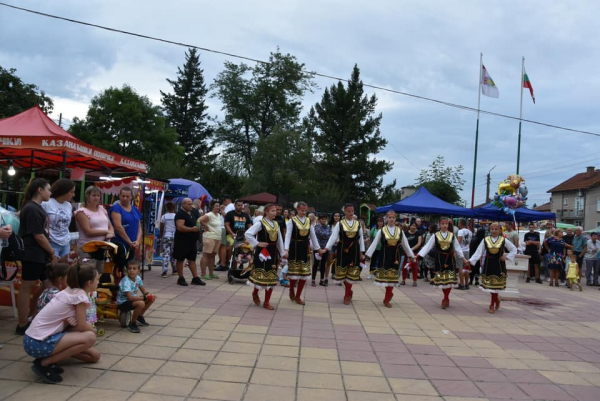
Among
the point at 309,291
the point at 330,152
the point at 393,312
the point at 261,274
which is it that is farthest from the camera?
the point at 330,152

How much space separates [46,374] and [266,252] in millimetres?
4222

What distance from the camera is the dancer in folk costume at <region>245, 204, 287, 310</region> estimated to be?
7777 millimetres

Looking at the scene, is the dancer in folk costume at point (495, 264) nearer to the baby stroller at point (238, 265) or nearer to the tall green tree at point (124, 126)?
the baby stroller at point (238, 265)

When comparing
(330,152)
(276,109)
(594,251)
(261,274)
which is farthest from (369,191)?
(261,274)

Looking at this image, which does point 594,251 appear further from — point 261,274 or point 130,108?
point 130,108

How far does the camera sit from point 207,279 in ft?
35.3

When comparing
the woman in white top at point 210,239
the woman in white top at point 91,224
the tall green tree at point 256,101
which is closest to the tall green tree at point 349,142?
the tall green tree at point 256,101

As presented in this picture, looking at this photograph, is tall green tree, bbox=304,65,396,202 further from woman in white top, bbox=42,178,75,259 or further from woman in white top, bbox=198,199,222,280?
woman in white top, bbox=42,178,75,259

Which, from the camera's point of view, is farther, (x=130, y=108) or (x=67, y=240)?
(x=130, y=108)

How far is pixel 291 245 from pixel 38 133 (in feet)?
15.3

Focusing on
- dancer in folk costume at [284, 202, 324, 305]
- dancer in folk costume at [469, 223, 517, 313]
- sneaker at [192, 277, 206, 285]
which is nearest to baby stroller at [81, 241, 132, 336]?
dancer in folk costume at [284, 202, 324, 305]

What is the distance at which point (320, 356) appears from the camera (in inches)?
208

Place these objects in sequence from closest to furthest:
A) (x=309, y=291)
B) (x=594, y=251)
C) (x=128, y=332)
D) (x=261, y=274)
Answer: (x=128, y=332)
(x=261, y=274)
(x=309, y=291)
(x=594, y=251)

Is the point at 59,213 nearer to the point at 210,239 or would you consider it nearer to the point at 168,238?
the point at 210,239
